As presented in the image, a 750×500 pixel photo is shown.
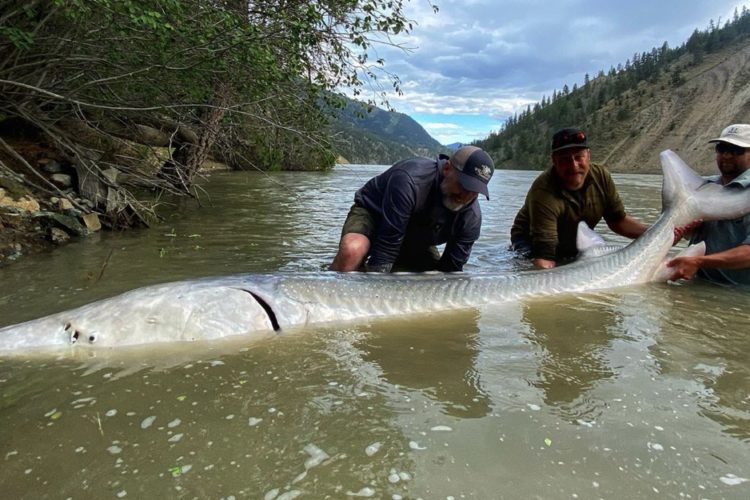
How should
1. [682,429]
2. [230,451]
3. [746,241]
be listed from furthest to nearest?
[746,241] → [682,429] → [230,451]

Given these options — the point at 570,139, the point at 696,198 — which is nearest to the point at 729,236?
the point at 696,198

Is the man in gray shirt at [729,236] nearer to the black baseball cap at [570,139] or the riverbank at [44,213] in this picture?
the black baseball cap at [570,139]

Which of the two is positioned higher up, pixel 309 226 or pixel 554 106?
pixel 554 106

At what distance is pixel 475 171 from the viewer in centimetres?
400

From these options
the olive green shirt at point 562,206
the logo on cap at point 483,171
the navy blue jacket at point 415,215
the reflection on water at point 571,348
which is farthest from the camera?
the olive green shirt at point 562,206

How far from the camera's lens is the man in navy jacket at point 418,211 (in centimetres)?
415

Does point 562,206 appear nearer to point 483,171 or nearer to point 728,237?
point 728,237

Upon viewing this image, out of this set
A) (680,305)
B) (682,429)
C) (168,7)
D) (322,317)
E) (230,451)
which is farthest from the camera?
(168,7)

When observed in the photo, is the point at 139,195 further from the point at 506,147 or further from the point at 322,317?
the point at 506,147

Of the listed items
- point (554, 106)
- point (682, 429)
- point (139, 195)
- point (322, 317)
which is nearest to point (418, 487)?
point (682, 429)

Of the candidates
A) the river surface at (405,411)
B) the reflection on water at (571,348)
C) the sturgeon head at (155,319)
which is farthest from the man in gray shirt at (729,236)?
the sturgeon head at (155,319)

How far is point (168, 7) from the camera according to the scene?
17.2ft

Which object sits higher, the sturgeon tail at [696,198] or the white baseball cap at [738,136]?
the white baseball cap at [738,136]

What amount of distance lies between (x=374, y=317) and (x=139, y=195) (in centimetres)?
942
